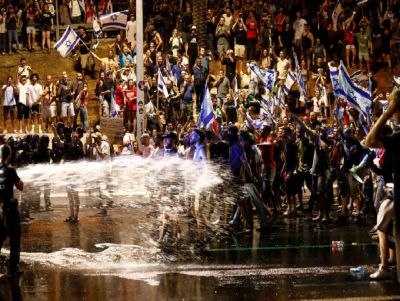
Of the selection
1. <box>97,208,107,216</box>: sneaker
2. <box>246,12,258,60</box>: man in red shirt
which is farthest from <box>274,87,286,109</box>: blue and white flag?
<box>97,208,107,216</box>: sneaker

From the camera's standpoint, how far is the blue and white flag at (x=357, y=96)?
18891 millimetres

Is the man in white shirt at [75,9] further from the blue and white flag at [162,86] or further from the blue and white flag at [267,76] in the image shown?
the blue and white flag at [267,76]

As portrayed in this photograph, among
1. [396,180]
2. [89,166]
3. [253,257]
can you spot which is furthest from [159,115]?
[396,180]

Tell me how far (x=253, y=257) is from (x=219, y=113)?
11168 millimetres

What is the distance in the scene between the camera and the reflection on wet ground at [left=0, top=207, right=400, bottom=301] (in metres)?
11.5

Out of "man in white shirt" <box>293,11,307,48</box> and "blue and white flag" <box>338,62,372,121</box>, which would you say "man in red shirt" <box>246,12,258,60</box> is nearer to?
"man in white shirt" <box>293,11,307,48</box>

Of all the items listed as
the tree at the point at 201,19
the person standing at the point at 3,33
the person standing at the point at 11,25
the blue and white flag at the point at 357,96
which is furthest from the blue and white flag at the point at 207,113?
the person standing at the point at 3,33

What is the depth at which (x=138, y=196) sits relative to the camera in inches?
735

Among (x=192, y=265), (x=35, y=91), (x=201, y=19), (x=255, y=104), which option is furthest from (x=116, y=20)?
(x=192, y=265)

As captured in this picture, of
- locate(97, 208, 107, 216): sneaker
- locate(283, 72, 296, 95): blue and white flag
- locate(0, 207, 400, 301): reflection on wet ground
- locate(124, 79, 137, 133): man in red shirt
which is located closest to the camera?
locate(0, 207, 400, 301): reflection on wet ground

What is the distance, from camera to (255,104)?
25.0m

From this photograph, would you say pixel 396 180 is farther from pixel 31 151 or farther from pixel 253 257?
pixel 31 151

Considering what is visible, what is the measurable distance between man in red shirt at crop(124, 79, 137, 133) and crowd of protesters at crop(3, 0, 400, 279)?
0.03m

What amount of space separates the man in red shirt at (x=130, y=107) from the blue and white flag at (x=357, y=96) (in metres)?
8.74
